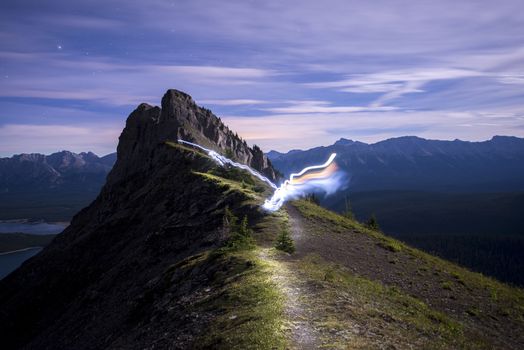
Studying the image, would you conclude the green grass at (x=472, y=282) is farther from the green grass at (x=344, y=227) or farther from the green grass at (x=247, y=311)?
the green grass at (x=247, y=311)

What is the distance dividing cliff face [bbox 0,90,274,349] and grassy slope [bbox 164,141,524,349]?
4721mm

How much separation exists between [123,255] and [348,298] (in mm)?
47710

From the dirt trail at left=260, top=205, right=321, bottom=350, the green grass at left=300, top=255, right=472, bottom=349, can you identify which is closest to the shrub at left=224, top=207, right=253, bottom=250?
the dirt trail at left=260, top=205, right=321, bottom=350

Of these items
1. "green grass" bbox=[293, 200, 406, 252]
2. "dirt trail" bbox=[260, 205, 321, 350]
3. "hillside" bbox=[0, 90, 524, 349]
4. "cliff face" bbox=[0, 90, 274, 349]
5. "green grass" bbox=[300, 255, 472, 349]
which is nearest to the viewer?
"dirt trail" bbox=[260, 205, 321, 350]

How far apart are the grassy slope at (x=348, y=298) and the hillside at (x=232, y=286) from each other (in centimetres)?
13

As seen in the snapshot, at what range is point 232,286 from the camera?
28.5m

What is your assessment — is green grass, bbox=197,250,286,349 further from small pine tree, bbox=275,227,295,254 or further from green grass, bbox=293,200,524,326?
green grass, bbox=293,200,524,326

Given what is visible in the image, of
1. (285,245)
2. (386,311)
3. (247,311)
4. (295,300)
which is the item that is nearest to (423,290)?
(386,311)

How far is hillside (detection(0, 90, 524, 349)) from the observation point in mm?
22238

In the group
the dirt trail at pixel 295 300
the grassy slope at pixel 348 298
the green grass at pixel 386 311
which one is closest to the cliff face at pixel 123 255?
the grassy slope at pixel 348 298

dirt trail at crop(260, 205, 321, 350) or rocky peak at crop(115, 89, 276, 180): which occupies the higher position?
rocky peak at crop(115, 89, 276, 180)

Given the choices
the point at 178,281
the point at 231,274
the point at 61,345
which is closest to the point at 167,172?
the point at 61,345

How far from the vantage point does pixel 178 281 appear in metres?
36.7

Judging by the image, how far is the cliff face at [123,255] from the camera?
4325 cm
